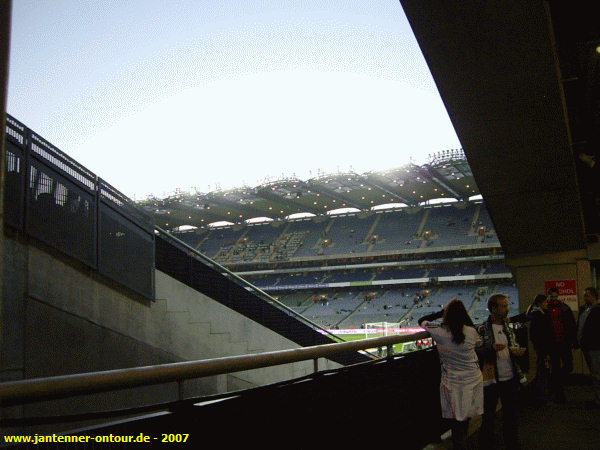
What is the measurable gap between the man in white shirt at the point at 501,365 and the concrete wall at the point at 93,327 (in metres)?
3.88

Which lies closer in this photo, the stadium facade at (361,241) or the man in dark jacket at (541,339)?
the man in dark jacket at (541,339)

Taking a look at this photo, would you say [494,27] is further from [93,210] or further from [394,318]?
[394,318]

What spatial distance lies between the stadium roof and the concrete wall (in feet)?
133

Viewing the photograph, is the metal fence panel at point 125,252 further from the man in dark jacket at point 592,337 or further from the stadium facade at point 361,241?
the stadium facade at point 361,241

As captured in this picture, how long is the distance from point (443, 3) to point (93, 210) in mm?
4918

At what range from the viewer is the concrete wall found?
5.79m

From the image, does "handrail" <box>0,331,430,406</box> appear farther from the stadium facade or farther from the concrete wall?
the stadium facade

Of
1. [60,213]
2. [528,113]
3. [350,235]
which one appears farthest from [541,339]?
[350,235]

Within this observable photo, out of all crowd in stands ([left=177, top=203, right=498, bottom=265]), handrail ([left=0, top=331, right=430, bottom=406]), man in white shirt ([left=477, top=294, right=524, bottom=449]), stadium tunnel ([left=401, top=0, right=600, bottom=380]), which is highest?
crowd in stands ([left=177, top=203, right=498, bottom=265])

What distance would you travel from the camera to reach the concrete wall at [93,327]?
228 inches

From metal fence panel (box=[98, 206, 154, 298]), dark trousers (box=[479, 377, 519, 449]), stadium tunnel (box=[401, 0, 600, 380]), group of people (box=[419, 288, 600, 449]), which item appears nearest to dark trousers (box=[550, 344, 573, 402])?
stadium tunnel (box=[401, 0, 600, 380])

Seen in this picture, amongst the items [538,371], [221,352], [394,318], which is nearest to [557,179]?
[538,371]

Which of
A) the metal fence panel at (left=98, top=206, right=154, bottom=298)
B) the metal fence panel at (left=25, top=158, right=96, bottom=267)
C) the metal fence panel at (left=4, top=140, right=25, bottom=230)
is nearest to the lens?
the metal fence panel at (left=4, top=140, right=25, bottom=230)

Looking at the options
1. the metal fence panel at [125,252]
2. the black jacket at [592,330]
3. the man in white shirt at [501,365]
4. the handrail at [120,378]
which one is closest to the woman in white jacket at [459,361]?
the man in white shirt at [501,365]
